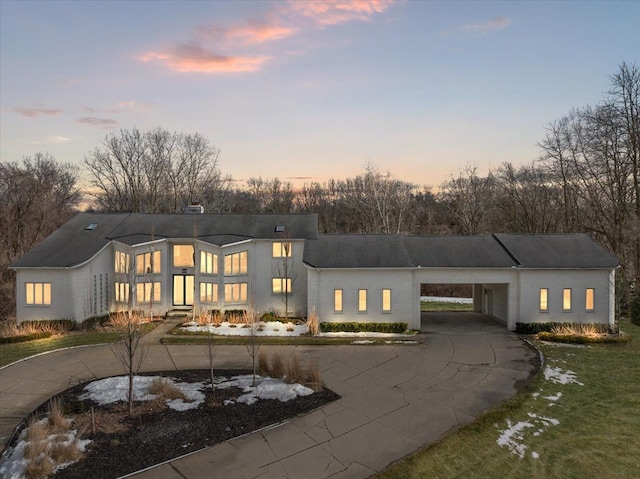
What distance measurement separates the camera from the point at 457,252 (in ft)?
75.4

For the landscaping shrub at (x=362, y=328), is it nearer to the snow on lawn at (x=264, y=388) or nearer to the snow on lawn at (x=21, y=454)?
the snow on lawn at (x=264, y=388)

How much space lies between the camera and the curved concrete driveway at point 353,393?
859 centimetres

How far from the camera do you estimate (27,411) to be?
11.5 m

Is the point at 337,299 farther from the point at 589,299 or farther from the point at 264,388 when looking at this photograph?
the point at 589,299

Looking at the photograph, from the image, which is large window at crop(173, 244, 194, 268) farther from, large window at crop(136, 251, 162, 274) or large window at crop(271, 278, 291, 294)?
large window at crop(271, 278, 291, 294)

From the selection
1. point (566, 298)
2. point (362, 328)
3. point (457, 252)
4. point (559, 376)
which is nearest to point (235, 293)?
point (362, 328)

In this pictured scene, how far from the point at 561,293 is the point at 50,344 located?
25157mm

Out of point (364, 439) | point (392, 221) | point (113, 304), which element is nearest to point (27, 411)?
point (364, 439)

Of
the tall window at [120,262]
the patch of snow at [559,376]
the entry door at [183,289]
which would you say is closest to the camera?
the patch of snow at [559,376]

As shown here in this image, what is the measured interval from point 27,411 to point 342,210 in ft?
192

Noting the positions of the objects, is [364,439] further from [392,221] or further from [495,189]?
[495,189]

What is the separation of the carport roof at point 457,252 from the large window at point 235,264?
413 centimetres

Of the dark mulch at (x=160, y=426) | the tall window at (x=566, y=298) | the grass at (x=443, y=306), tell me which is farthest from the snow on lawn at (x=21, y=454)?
the grass at (x=443, y=306)

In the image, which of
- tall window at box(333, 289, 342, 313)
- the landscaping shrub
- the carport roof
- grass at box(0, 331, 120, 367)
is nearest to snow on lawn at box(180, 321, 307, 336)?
the landscaping shrub
